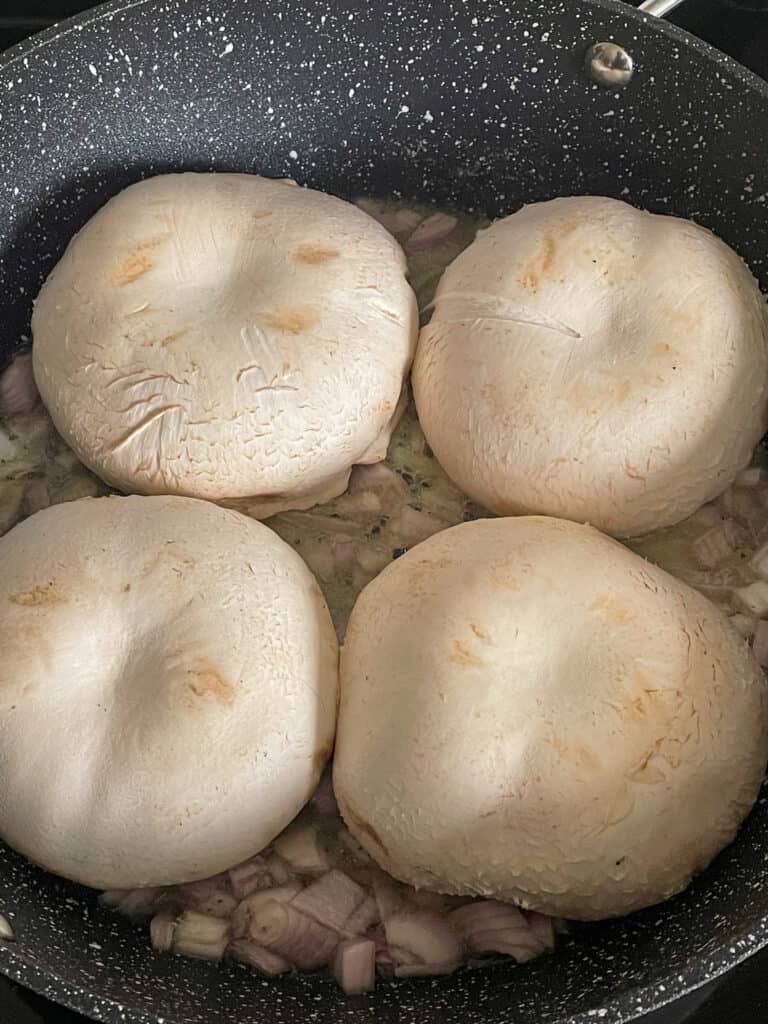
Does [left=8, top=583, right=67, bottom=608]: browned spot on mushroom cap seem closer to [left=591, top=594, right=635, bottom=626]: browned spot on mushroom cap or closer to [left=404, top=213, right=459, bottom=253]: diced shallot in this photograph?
[left=591, top=594, right=635, bottom=626]: browned spot on mushroom cap

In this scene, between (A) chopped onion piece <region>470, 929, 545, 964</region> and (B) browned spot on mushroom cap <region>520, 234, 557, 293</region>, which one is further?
(B) browned spot on mushroom cap <region>520, 234, 557, 293</region>

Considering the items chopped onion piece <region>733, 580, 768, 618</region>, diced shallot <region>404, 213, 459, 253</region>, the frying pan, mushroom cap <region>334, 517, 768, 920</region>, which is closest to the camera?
mushroom cap <region>334, 517, 768, 920</region>

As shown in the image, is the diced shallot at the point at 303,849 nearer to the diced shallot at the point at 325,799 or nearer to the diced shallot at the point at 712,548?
the diced shallot at the point at 325,799

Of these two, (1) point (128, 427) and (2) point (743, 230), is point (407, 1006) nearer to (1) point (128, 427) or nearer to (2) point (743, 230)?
(1) point (128, 427)

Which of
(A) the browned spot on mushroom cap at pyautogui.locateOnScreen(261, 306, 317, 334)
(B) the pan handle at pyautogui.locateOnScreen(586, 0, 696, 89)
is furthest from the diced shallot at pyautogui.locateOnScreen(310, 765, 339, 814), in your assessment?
(B) the pan handle at pyautogui.locateOnScreen(586, 0, 696, 89)

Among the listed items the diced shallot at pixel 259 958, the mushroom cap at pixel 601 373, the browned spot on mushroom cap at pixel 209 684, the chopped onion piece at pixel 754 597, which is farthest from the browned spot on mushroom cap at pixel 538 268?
the diced shallot at pixel 259 958

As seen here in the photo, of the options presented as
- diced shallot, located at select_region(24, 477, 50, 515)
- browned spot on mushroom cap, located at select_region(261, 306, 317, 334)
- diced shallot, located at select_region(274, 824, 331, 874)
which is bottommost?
diced shallot, located at select_region(274, 824, 331, 874)

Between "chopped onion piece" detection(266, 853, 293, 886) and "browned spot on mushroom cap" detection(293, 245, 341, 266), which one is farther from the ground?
"browned spot on mushroom cap" detection(293, 245, 341, 266)

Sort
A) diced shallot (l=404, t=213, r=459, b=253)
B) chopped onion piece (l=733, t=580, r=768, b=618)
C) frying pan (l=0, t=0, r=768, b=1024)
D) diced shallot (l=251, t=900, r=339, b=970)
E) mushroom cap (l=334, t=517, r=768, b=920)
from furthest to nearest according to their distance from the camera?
diced shallot (l=404, t=213, r=459, b=253) → frying pan (l=0, t=0, r=768, b=1024) → chopped onion piece (l=733, t=580, r=768, b=618) → diced shallot (l=251, t=900, r=339, b=970) → mushroom cap (l=334, t=517, r=768, b=920)

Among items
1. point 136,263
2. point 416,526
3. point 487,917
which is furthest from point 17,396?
point 487,917
